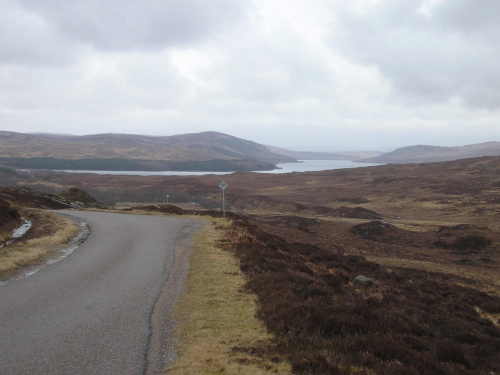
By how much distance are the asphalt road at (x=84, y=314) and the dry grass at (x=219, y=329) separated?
79cm

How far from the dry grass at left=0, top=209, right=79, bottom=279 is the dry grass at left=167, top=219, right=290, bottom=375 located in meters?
6.12

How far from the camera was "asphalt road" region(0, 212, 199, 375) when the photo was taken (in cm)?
586

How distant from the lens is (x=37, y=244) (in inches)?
633

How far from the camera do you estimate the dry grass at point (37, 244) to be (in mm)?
12203

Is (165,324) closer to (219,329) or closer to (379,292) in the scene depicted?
(219,329)

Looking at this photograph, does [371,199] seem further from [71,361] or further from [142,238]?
[71,361]

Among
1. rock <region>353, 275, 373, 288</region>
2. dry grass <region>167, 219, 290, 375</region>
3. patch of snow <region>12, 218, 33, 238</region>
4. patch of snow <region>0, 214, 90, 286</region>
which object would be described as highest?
dry grass <region>167, 219, 290, 375</region>

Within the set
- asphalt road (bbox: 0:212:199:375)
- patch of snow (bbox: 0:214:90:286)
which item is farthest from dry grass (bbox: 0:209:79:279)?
asphalt road (bbox: 0:212:199:375)

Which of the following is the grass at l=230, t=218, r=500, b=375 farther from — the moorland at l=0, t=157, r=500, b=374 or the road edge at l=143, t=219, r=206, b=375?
the road edge at l=143, t=219, r=206, b=375

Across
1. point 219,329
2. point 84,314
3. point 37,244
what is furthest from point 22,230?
point 219,329

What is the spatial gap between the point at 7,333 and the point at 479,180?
10001 cm

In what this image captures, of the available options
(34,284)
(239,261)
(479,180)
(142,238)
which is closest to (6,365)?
(34,284)

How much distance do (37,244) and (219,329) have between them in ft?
41.6

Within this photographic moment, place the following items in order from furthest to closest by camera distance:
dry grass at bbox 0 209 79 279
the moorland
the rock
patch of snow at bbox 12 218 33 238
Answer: patch of snow at bbox 12 218 33 238 < the rock < dry grass at bbox 0 209 79 279 < the moorland
